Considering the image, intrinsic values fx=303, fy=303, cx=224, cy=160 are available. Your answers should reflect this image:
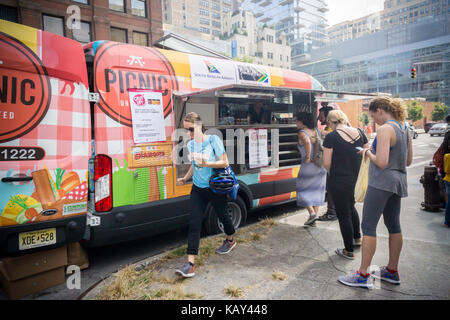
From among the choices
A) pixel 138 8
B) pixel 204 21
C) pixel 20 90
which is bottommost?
pixel 20 90

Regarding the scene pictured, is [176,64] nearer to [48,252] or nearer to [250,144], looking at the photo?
[250,144]

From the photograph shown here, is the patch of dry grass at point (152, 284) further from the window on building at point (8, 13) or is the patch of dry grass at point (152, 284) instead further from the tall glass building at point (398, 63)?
the tall glass building at point (398, 63)

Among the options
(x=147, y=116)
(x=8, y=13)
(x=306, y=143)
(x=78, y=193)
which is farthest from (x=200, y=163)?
(x=8, y=13)

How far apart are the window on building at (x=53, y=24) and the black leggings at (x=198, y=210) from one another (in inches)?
895

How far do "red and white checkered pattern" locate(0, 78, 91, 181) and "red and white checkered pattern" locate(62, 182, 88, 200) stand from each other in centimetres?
9

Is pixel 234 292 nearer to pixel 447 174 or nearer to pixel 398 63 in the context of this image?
pixel 447 174

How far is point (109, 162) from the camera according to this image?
11.7 ft

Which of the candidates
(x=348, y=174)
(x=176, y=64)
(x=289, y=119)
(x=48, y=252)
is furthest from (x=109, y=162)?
(x=289, y=119)

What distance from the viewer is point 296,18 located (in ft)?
442

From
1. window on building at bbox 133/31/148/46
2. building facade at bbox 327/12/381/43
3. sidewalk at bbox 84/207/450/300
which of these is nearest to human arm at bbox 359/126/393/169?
sidewalk at bbox 84/207/450/300

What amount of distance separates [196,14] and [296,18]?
194 ft

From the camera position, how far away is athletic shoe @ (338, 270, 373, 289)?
3031 millimetres

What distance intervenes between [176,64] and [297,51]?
433 ft
